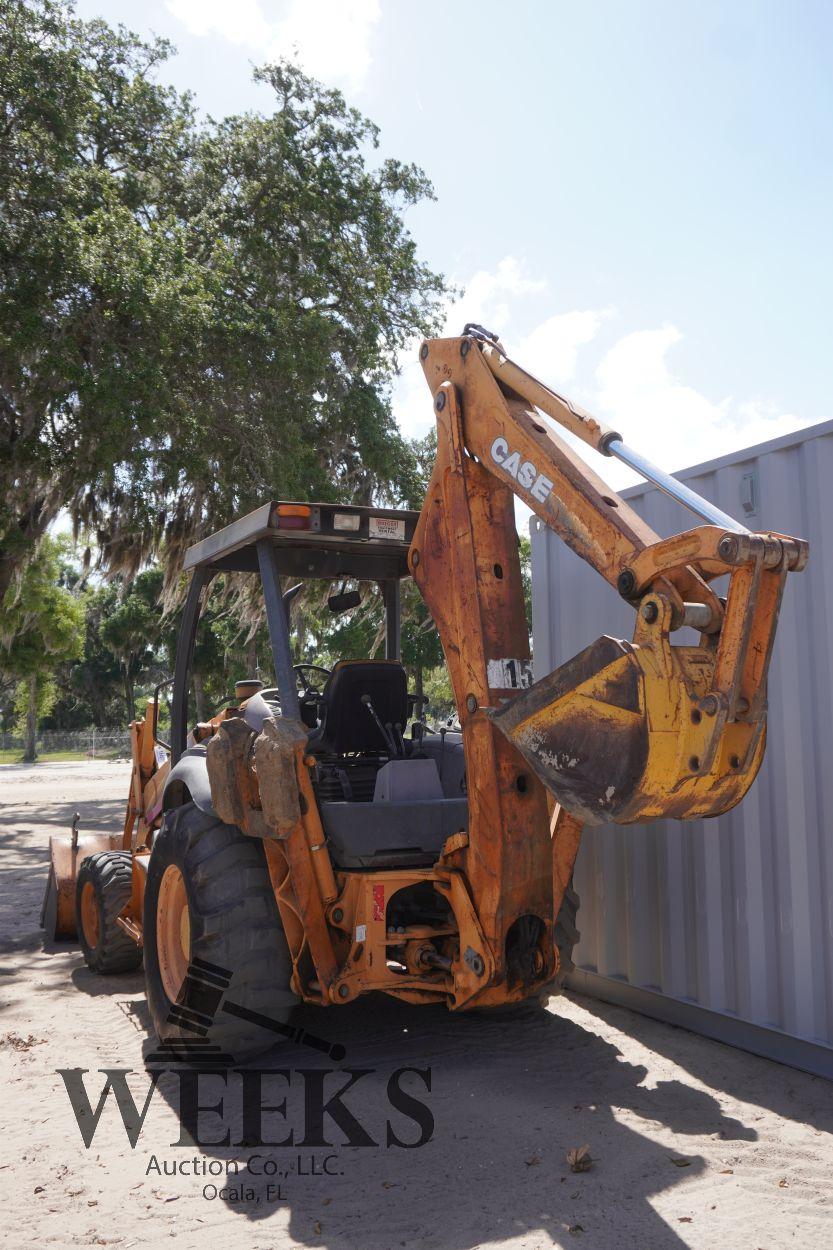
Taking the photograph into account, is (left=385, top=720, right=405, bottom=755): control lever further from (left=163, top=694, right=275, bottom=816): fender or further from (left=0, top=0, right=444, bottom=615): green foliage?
(left=0, top=0, right=444, bottom=615): green foliage

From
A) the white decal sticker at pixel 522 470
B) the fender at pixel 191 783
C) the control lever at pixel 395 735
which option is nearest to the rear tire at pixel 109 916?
the fender at pixel 191 783

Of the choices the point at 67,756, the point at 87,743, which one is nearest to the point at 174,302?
the point at 67,756

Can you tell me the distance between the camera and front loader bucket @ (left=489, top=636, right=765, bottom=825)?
3.40m

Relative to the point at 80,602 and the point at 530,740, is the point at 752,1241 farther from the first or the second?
the point at 80,602

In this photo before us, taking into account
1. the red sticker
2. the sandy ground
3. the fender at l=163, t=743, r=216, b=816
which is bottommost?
the sandy ground

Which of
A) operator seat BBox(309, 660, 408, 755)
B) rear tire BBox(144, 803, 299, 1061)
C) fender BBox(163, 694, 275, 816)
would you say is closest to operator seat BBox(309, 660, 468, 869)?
operator seat BBox(309, 660, 408, 755)

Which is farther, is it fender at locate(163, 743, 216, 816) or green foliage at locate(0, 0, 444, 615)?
green foliage at locate(0, 0, 444, 615)

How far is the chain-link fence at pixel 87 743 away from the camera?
52.3m

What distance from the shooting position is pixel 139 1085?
Result: 494 cm

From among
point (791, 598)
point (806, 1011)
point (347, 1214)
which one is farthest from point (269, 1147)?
point (791, 598)

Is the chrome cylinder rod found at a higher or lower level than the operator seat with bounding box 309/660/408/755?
higher

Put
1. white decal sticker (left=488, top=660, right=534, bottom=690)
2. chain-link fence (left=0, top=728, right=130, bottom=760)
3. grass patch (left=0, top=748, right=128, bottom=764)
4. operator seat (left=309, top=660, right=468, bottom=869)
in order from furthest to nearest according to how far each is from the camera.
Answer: chain-link fence (left=0, top=728, right=130, bottom=760) < grass patch (left=0, top=748, right=128, bottom=764) < operator seat (left=309, top=660, right=468, bottom=869) < white decal sticker (left=488, top=660, right=534, bottom=690)

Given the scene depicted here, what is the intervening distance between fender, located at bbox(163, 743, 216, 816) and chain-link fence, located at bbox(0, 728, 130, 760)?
45.7 meters

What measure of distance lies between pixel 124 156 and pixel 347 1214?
16.8m
